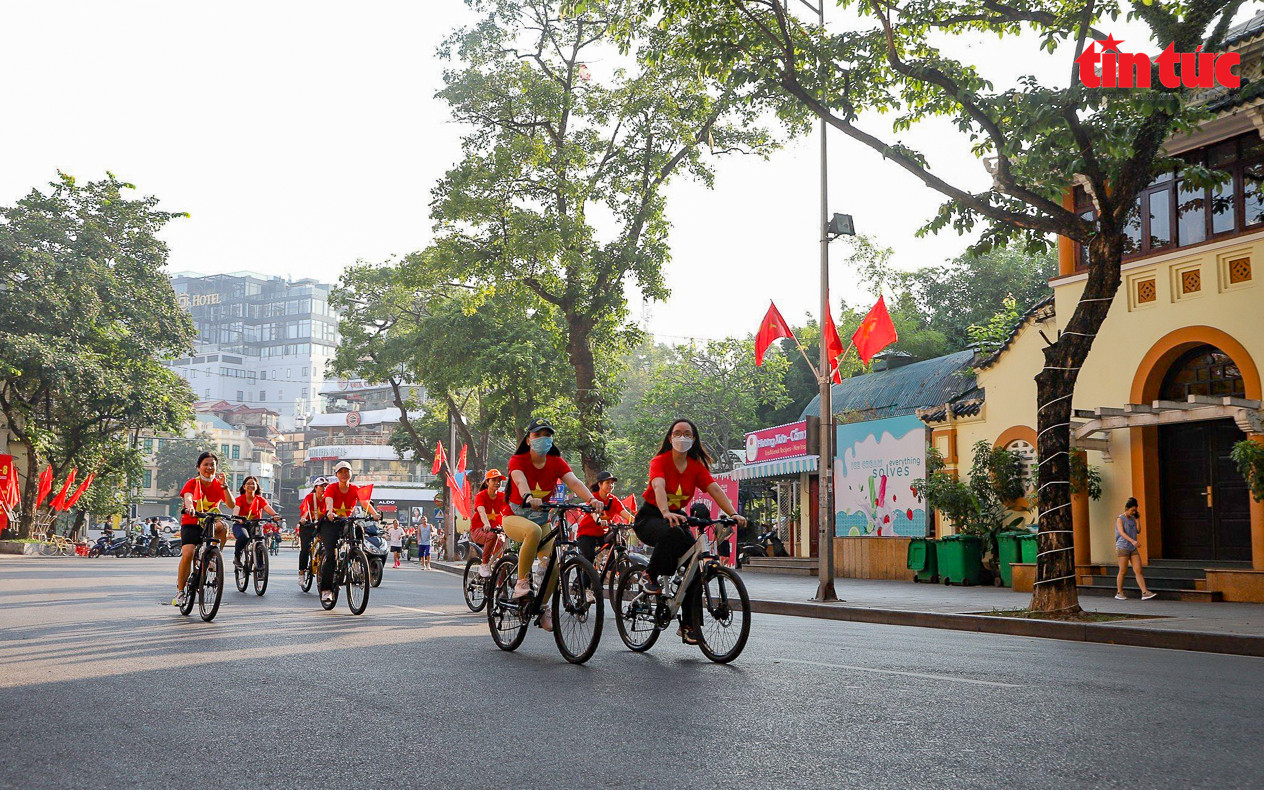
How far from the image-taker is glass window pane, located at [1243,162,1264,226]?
18281mm

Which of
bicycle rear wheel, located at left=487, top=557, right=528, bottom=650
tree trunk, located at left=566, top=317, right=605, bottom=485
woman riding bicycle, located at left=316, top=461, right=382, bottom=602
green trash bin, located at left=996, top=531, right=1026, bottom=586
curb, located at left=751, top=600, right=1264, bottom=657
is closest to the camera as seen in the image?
bicycle rear wheel, located at left=487, top=557, right=528, bottom=650

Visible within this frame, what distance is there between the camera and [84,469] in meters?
48.3

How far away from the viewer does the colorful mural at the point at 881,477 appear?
2670 cm

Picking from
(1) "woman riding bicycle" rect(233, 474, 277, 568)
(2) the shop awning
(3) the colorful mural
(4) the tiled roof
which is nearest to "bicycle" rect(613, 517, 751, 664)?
(1) "woman riding bicycle" rect(233, 474, 277, 568)

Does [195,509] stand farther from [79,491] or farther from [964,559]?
[79,491]

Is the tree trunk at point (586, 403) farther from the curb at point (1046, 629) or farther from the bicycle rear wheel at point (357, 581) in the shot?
the bicycle rear wheel at point (357, 581)

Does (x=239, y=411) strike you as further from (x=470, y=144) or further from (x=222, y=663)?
(x=222, y=663)

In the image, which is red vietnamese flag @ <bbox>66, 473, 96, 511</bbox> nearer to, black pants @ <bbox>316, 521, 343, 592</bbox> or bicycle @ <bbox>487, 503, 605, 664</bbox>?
black pants @ <bbox>316, 521, 343, 592</bbox>

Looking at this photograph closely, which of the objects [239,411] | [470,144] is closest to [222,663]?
[470,144]

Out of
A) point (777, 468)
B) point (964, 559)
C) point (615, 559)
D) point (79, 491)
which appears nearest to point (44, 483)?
point (79, 491)

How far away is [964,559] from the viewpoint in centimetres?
2338

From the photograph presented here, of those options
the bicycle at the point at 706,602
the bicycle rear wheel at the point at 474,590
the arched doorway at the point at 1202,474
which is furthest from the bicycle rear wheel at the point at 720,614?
the arched doorway at the point at 1202,474

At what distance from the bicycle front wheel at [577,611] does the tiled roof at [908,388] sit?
19.1 m

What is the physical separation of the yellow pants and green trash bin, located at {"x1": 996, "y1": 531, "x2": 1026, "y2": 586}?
1487 centimetres
